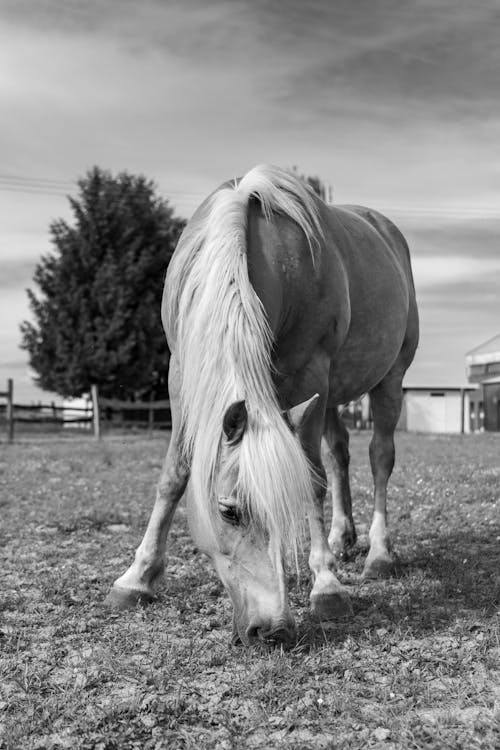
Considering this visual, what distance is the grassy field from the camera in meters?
3.29

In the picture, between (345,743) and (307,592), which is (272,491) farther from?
(307,592)

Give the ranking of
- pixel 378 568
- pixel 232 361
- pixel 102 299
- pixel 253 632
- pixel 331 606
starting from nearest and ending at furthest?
pixel 253 632, pixel 232 361, pixel 331 606, pixel 378 568, pixel 102 299

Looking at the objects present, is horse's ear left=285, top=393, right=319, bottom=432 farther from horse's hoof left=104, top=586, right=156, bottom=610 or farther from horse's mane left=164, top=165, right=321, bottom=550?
horse's hoof left=104, top=586, right=156, bottom=610

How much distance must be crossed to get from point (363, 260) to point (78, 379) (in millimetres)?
29143

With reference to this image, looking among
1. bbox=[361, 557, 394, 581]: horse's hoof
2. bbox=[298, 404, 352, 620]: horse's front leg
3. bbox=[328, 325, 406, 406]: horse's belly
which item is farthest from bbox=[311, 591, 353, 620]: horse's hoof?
bbox=[328, 325, 406, 406]: horse's belly

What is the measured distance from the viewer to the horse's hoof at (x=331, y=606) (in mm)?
4695

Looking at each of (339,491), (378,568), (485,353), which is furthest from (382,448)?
(485,353)

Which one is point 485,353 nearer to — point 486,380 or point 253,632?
point 486,380

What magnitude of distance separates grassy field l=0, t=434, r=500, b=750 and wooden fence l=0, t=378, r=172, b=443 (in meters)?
18.9

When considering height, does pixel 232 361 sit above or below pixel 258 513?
above

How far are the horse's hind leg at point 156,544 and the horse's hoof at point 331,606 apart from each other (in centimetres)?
109

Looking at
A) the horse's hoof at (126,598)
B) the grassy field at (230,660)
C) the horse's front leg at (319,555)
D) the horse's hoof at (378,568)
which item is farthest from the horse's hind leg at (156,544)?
the horse's hoof at (378,568)

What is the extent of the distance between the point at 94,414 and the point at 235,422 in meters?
23.3

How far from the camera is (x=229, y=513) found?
152 inches
